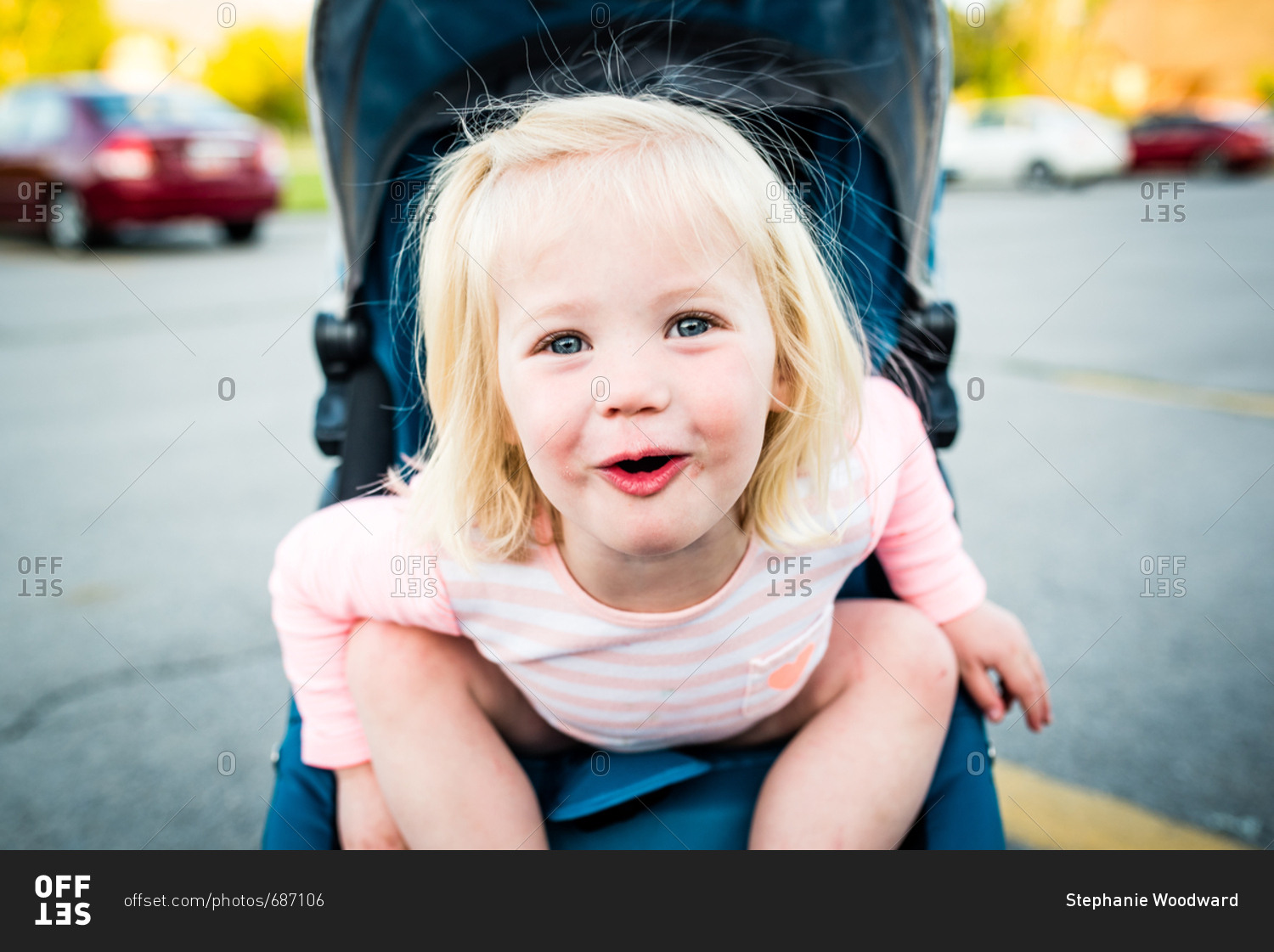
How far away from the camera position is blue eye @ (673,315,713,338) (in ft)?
3.60

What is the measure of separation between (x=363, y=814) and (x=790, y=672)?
1.98ft

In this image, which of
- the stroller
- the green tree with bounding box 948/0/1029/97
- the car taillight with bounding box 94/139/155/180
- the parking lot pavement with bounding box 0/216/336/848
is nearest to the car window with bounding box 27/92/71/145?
the car taillight with bounding box 94/139/155/180

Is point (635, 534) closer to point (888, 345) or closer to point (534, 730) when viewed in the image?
point (534, 730)

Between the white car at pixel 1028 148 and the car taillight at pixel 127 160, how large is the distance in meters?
10.3

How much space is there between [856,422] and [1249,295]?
6.15 m

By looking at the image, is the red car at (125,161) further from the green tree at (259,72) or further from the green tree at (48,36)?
the green tree at (259,72)

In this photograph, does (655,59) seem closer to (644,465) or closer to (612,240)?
(612,240)

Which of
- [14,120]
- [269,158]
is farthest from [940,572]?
[14,120]

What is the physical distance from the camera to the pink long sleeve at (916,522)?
4.66ft

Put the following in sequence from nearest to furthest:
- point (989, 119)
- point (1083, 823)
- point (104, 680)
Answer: point (1083, 823) → point (104, 680) → point (989, 119)

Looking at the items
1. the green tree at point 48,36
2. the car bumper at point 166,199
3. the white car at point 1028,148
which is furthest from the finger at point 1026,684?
the green tree at point 48,36

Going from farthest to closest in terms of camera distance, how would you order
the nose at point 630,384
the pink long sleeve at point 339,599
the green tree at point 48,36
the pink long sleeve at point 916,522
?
1. the green tree at point 48,36
2. the pink long sleeve at point 916,522
3. the pink long sleeve at point 339,599
4. the nose at point 630,384
